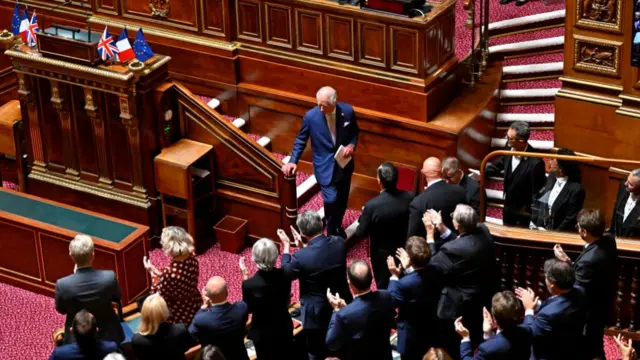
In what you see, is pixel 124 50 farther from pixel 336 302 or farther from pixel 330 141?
pixel 336 302

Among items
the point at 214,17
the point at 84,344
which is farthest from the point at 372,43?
the point at 84,344

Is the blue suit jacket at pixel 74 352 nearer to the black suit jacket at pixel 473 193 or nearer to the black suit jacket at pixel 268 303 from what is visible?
the black suit jacket at pixel 268 303

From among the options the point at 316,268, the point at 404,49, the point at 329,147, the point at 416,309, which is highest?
the point at 404,49

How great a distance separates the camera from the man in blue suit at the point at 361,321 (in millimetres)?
7598

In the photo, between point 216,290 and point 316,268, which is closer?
point 216,290

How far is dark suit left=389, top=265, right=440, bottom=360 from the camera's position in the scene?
26.4 feet

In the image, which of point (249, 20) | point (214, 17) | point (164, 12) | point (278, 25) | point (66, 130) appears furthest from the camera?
point (164, 12)

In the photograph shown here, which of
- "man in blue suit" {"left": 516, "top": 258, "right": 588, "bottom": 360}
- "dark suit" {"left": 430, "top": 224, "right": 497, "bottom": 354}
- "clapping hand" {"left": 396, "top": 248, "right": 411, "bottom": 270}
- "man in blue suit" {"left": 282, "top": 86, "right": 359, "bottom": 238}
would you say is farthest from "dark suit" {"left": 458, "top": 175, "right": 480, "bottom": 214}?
"man in blue suit" {"left": 516, "top": 258, "right": 588, "bottom": 360}

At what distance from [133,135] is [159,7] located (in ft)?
5.54

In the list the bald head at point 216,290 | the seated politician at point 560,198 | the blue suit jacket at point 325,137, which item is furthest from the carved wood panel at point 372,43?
the bald head at point 216,290

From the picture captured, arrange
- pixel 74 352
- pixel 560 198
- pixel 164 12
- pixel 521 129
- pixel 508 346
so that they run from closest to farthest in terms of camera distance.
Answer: pixel 508 346 < pixel 74 352 < pixel 560 198 < pixel 521 129 < pixel 164 12

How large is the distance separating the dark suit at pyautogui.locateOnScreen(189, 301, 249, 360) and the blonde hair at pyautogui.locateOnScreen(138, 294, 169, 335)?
28 cm

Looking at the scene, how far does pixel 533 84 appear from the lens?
11.4 meters

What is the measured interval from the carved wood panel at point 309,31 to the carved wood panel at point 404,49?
0.71m
